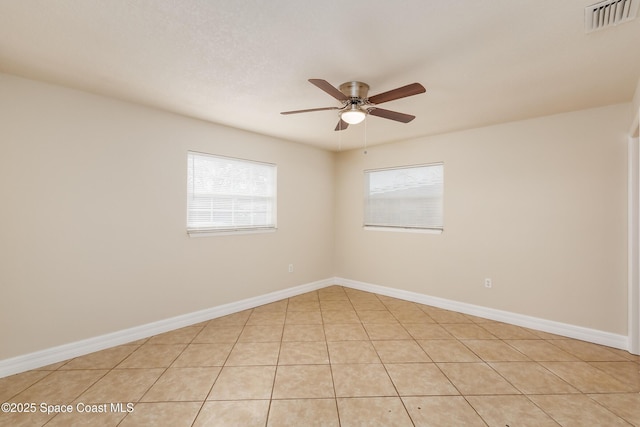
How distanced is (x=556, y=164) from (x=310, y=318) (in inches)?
131

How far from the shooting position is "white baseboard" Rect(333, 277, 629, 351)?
287cm

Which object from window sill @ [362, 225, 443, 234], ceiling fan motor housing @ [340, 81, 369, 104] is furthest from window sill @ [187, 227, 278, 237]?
ceiling fan motor housing @ [340, 81, 369, 104]

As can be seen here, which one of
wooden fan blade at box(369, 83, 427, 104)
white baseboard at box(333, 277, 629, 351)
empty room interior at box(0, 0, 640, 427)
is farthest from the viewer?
white baseboard at box(333, 277, 629, 351)

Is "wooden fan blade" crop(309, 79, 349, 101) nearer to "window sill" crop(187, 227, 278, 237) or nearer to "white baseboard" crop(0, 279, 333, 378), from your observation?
"window sill" crop(187, 227, 278, 237)

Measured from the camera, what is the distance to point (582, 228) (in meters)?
3.04

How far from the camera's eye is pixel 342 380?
2.25 m

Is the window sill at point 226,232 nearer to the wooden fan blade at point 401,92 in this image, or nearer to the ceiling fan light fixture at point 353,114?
the ceiling fan light fixture at point 353,114

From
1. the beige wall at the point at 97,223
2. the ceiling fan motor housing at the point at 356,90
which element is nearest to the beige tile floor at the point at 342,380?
the beige wall at the point at 97,223

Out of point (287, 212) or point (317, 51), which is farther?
point (287, 212)

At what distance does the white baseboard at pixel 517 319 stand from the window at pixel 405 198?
1.00 metres

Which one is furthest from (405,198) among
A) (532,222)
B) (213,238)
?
(213,238)

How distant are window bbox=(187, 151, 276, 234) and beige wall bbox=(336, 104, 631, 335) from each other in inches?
79.7

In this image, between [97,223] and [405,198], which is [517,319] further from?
[97,223]

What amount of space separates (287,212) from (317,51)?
2.79m
